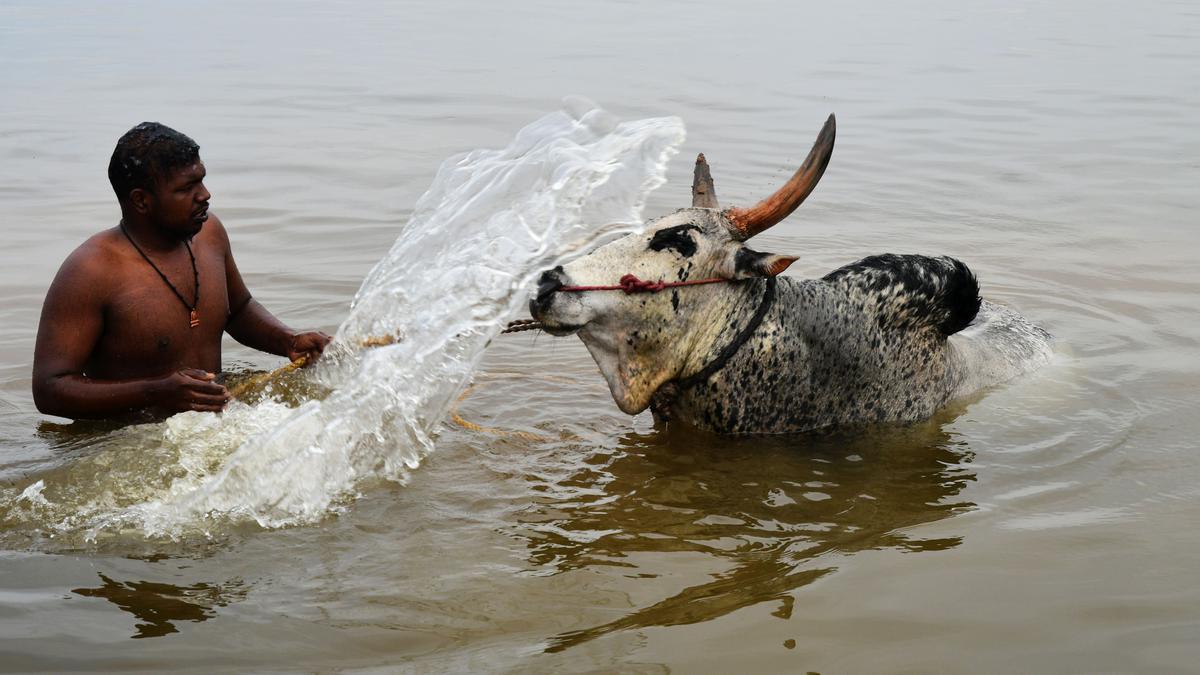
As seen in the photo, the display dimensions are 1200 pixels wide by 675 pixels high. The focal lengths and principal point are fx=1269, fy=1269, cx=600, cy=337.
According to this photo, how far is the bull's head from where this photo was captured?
4.61 m

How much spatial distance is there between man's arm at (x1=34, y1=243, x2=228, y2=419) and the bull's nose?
1208 millimetres

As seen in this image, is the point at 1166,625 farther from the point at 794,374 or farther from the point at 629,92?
the point at 629,92

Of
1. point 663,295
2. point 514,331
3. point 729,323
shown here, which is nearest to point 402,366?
point 514,331

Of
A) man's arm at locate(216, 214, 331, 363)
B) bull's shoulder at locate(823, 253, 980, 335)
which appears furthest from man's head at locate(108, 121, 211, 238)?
bull's shoulder at locate(823, 253, 980, 335)

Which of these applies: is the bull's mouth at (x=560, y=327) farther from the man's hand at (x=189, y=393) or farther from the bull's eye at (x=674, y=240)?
the man's hand at (x=189, y=393)

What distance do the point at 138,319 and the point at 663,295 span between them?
206 cm

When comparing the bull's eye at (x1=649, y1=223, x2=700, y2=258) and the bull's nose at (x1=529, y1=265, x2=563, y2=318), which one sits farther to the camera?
the bull's eye at (x1=649, y1=223, x2=700, y2=258)

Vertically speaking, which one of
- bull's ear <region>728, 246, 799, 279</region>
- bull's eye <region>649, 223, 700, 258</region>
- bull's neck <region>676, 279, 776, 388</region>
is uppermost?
bull's eye <region>649, 223, 700, 258</region>

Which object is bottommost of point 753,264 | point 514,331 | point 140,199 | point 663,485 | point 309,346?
point 663,485

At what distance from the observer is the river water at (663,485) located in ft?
11.9

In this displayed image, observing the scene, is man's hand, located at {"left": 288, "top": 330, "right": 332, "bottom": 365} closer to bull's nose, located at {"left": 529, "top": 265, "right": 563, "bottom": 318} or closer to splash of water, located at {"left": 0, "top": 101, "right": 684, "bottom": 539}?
splash of water, located at {"left": 0, "top": 101, "right": 684, "bottom": 539}

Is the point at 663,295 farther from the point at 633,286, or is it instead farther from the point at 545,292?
the point at 545,292

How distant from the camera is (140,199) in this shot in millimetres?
4949

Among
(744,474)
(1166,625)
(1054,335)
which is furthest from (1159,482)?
(1054,335)
